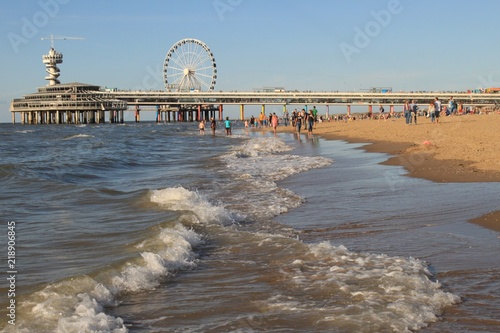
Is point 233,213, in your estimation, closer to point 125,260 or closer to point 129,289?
point 125,260

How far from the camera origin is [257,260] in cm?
546

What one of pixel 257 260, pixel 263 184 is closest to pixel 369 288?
pixel 257 260

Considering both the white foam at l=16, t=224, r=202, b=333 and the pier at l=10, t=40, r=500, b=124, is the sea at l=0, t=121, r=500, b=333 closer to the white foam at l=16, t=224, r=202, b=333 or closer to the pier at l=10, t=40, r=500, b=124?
the white foam at l=16, t=224, r=202, b=333

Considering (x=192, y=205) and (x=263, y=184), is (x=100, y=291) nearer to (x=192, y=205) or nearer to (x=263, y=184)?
(x=192, y=205)

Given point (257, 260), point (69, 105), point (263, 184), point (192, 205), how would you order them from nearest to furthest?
point (257, 260)
point (192, 205)
point (263, 184)
point (69, 105)

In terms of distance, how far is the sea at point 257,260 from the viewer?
12.7 ft

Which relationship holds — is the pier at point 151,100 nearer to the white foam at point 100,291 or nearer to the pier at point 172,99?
the pier at point 172,99

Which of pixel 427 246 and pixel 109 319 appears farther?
pixel 427 246

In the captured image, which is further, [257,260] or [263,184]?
[263,184]

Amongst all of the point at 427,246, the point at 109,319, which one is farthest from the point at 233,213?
the point at 109,319

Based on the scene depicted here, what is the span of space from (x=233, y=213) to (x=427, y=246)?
3128 mm

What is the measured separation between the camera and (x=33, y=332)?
3721 millimetres

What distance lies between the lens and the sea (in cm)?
388

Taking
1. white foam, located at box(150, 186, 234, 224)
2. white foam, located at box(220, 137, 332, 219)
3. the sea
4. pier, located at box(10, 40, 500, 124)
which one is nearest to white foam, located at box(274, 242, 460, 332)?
the sea
